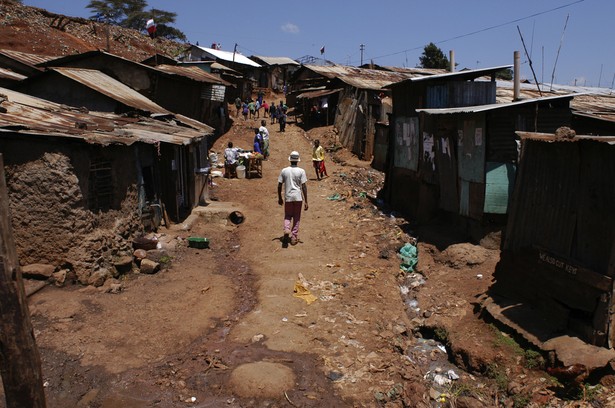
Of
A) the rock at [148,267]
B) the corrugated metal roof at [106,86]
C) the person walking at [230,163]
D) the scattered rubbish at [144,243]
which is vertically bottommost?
the rock at [148,267]

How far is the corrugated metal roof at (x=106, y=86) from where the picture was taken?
39.5 ft

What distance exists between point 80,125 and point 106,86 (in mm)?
5095

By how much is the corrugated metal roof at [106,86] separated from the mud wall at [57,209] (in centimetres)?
442

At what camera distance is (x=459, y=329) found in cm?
696

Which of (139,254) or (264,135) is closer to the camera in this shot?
(139,254)

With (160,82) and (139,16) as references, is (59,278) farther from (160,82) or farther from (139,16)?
(139,16)

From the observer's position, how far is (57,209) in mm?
7426

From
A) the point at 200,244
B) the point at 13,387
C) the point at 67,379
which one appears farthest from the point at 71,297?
the point at 13,387

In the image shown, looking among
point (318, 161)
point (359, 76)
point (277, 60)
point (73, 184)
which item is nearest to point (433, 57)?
point (277, 60)

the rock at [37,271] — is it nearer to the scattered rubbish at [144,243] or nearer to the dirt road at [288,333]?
the dirt road at [288,333]

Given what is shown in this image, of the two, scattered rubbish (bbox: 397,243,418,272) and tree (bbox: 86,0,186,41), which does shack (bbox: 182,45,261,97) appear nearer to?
tree (bbox: 86,0,186,41)

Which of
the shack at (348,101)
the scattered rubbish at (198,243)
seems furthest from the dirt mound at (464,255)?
the shack at (348,101)

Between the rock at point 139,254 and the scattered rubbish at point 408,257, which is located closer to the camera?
the rock at point 139,254

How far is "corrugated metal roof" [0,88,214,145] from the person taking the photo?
24.3 feet
